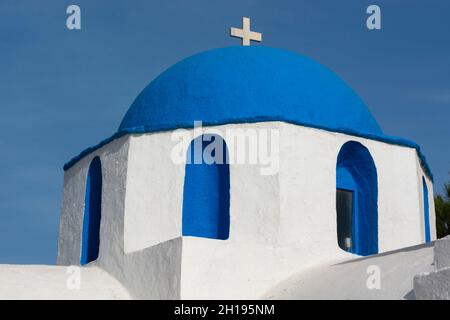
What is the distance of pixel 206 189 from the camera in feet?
33.1

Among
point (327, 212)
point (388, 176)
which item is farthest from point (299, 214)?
point (388, 176)

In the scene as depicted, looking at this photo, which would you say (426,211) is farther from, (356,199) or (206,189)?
(206,189)

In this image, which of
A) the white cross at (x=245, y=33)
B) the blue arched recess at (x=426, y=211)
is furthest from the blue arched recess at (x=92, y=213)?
the blue arched recess at (x=426, y=211)

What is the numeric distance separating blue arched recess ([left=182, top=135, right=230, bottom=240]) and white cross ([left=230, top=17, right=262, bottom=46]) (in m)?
2.86

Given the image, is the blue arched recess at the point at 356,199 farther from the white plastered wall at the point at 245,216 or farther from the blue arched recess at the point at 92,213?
the blue arched recess at the point at 92,213

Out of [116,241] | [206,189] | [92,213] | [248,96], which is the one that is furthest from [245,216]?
[92,213]

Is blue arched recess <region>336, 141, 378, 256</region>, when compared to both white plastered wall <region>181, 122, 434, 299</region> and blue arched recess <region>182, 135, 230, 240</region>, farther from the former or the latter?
blue arched recess <region>182, 135, 230, 240</region>

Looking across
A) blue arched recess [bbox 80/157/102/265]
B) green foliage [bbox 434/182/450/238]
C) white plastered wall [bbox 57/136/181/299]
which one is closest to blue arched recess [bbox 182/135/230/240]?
white plastered wall [bbox 57/136/181/299]

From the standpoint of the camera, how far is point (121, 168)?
10.2m

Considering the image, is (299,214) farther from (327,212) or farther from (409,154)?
(409,154)

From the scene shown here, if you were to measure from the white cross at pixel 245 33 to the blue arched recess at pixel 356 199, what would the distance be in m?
2.98

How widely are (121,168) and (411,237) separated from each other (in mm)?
3862
